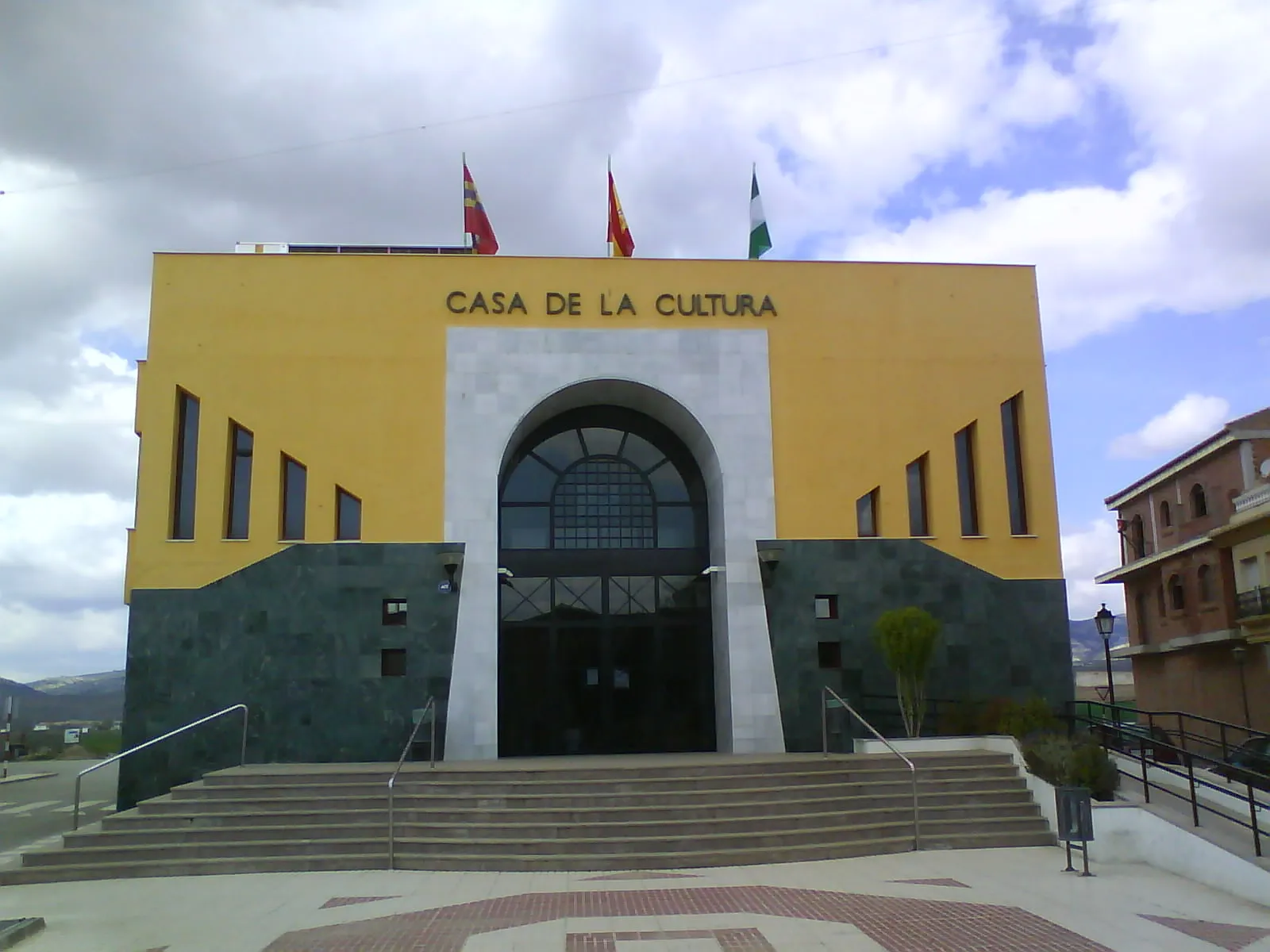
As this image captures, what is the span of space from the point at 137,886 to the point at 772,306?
13509 millimetres

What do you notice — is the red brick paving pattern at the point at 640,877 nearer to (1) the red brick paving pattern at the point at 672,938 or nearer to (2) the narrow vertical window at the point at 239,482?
(1) the red brick paving pattern at the point at 672,938

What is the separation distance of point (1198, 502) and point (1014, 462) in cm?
1969

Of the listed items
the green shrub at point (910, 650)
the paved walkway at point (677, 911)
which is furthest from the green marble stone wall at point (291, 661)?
the green shrub at point (910, 650)

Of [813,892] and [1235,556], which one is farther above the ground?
[1235,556]

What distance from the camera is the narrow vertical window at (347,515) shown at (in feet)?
60.0

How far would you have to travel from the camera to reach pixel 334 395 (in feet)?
60.6

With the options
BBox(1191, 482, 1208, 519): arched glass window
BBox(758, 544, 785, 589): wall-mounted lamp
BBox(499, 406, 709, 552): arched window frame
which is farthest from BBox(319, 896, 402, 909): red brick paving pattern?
BBox(1191, 482, 1208, 519): arched glass window

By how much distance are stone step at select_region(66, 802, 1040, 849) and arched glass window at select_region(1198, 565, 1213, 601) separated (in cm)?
2549

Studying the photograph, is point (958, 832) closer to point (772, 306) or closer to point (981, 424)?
point (981, 424)

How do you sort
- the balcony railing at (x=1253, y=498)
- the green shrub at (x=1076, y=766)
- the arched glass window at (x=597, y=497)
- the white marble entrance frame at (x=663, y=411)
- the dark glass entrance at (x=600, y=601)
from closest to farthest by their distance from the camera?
the green shrub at (x=1076, y=766) < the white marble entrance frame at (x=663, y=411) < the dark glass entrance at (x=600, y=601) < the arched glass window at (x=597, y=497) < the balcony railing at (x=1253, y=498)

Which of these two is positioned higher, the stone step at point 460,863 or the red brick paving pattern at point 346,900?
the stone step at point 460,863

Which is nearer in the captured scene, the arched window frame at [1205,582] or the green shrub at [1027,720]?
the green shrub at [1027,720]

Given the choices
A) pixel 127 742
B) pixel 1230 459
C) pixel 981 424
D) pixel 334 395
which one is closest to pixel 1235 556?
pixel 1230 459

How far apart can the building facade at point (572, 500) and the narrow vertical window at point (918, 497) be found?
0.20ft
